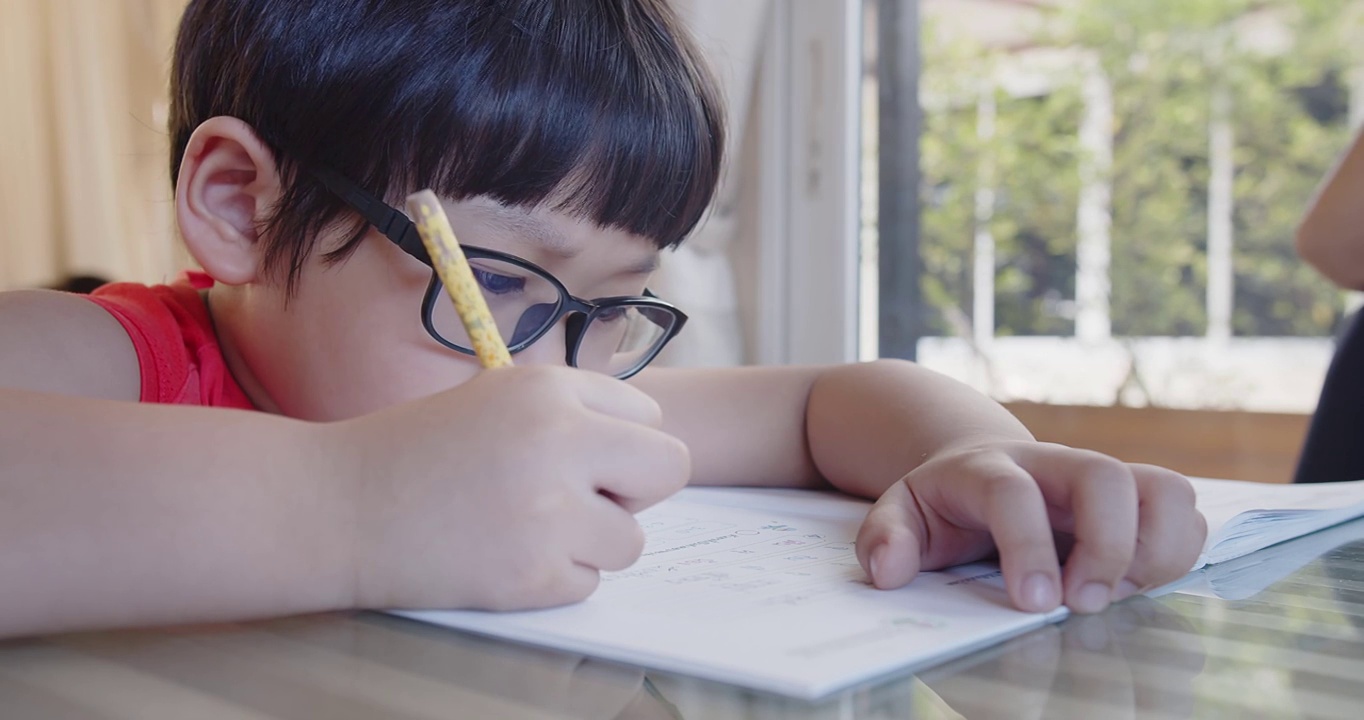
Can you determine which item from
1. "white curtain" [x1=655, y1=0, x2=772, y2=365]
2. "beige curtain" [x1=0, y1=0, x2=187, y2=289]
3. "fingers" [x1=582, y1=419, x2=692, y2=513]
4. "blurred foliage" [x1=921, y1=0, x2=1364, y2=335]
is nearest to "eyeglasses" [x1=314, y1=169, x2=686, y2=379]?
"fingers" [x1=582, y1=419, x2=692, y2=513]

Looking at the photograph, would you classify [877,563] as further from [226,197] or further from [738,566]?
[226,197]

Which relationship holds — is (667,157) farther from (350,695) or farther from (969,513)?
(350,695)

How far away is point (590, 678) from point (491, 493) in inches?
4.0

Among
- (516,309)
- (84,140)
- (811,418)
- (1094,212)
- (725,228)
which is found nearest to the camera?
(516,309)

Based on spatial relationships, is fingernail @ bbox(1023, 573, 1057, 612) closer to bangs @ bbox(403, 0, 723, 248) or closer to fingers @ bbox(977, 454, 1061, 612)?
fingers @ bbox(977, 454, 1061, 612)

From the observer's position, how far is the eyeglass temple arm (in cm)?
71

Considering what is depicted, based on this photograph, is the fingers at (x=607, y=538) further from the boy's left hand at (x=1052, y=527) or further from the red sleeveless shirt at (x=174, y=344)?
the red sleeveless shirt at (x=174, y=344)

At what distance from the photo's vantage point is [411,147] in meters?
0.73

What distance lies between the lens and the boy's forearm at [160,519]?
1.37 ft

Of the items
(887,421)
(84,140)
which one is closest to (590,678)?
(887,421)

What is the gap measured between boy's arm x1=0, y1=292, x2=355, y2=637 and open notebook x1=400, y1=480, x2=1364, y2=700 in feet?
0.19

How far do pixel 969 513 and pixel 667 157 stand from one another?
377mm

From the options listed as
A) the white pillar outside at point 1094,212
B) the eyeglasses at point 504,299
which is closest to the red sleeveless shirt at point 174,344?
the eyeglasses at point 504,299

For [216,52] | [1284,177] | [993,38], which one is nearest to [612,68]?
[216,52]
